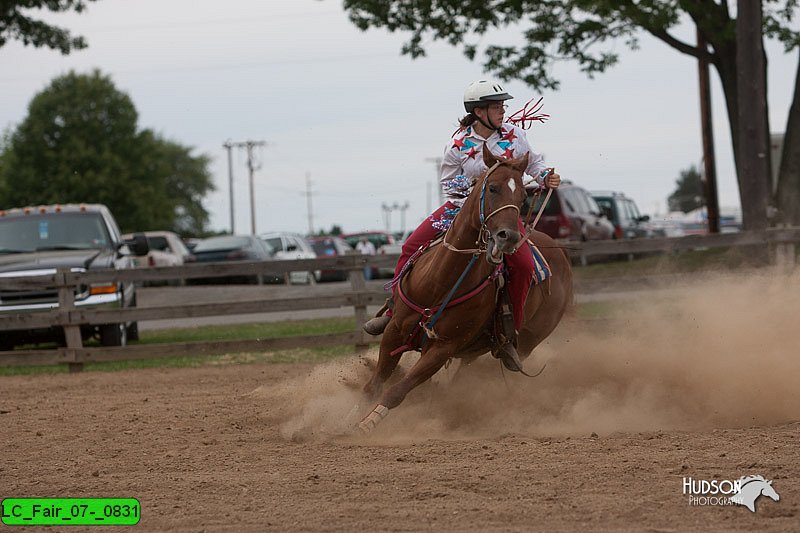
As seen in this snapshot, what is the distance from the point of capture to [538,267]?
8562 mm

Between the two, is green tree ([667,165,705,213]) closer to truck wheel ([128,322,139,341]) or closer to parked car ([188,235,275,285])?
parked car ([188,235,275,285])

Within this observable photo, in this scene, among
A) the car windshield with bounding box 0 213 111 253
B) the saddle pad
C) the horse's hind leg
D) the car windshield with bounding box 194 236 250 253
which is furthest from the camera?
the car windshield with bounding box 194 236 250 253

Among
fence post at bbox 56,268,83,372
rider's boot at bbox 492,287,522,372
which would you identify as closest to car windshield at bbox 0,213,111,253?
fence post at bbox 56,268,83,372

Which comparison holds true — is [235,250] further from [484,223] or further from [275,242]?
[484,223]

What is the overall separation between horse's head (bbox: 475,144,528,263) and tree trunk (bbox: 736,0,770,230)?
27.9 feet

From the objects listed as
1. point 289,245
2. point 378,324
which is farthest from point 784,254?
point 289,245

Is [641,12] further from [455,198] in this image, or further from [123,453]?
[123,453]

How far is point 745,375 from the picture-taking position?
28.6 feet

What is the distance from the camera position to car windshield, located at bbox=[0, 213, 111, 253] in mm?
15906

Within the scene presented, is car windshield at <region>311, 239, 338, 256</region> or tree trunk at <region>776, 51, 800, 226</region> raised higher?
tree trunk at <region>776, 51, 800, 226</region>

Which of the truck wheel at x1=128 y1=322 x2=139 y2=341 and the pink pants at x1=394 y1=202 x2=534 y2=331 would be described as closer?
the pink pants at x1=394 y1=202 x2=534 y2=331

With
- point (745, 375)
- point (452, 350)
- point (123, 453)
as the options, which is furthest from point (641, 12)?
point (123, 453)

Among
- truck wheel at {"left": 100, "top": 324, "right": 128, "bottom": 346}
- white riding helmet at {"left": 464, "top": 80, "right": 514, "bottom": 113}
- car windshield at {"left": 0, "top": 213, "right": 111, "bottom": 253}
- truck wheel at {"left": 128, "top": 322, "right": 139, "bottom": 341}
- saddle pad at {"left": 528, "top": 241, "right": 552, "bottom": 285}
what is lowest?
truck wheel at {"left": 128, "top": 322, "right": 139, "bottom": 341}

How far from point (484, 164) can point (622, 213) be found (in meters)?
26.3
